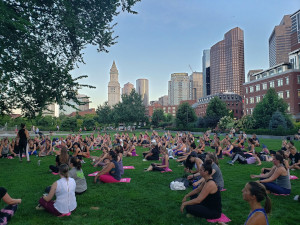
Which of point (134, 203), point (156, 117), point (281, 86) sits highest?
point (281, 86)

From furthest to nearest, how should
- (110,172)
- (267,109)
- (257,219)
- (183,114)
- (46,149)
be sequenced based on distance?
(183,114), (267,109), (46,149), (110,172), (257,219)

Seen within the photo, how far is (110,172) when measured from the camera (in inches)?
365

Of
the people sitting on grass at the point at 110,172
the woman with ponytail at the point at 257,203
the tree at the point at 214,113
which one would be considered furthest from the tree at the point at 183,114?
the woman with ponytail at the point at 257,203

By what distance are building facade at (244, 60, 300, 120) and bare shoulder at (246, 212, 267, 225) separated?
67.7 m

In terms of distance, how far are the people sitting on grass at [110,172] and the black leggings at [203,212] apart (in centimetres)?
417

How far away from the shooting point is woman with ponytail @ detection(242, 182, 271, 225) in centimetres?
355

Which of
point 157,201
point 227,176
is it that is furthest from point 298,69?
point 157,201

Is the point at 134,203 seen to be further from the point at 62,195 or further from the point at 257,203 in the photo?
the point at 257,203

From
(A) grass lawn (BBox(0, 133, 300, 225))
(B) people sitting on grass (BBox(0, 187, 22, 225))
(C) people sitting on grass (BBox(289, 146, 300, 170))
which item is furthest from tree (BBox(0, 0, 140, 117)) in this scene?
(C) people sitting on grass (BBox(289, 146, 300, 170))

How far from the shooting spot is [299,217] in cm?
581

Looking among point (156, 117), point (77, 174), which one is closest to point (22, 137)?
point (77, 174)

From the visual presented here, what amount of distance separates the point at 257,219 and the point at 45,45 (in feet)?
43.7

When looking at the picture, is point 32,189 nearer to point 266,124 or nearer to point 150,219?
point 150,219

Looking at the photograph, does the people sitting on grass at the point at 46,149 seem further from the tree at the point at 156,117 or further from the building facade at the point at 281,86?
the tree at the point at 156,117
